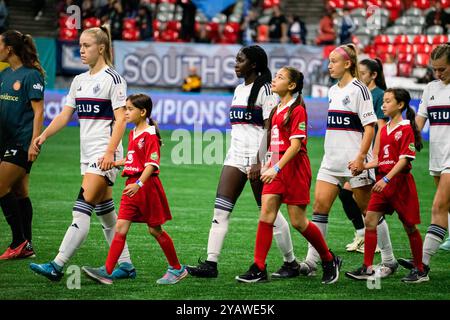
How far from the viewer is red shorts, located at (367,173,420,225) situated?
8125mm

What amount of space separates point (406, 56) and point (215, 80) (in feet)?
18.7

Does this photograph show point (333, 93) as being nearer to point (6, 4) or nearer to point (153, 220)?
point (153, 220)

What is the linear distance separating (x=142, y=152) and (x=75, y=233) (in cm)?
92

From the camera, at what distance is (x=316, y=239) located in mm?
7918

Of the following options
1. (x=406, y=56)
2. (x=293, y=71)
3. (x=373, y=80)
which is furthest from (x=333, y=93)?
(x=406, y=56)

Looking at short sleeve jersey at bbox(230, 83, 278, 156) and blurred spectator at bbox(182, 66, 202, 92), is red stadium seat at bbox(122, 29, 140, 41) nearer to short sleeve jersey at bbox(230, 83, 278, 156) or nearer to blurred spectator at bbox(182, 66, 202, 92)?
blurred spectator at bbox(182, 66, 202, 92)

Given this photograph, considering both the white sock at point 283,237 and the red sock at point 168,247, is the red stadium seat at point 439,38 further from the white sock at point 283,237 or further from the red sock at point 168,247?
the red sock at point 168,247

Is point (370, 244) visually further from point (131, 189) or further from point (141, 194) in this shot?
point (131, 189)

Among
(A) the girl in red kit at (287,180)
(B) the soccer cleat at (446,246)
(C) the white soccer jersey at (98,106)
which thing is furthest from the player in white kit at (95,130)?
(B) the soccer cleat at (446,246)

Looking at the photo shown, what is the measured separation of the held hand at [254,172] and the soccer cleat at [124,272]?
1370mm

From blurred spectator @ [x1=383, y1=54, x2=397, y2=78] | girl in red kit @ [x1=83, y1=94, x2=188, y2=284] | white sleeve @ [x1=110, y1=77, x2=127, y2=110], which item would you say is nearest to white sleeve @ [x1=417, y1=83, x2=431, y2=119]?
girl in red kit @ [x1=83, y1=94, x2=188, y2=284]

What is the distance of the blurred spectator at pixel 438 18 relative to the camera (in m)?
25.7

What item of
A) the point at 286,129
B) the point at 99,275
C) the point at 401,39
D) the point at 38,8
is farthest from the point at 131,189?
the point at 38,8

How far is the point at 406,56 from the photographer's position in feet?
82.2
